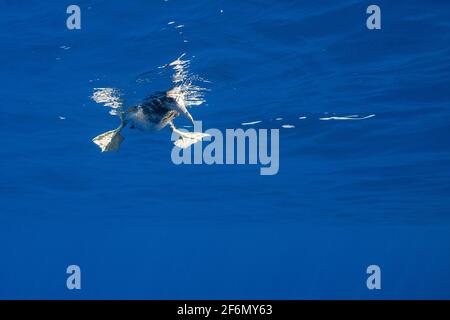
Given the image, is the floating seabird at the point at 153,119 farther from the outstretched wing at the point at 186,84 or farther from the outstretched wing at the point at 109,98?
the outstretched wing at the point at 109,98

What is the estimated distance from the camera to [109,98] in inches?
629

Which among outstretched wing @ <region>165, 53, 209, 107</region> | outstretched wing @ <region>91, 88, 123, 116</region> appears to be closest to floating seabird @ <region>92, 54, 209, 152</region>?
outstretched wing @ <region>165, 53, 209, 107</region>

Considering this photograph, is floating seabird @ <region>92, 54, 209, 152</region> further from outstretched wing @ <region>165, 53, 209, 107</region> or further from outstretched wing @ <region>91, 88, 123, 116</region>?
outstretched wing @ <region>91, 88, 123, 116</region>

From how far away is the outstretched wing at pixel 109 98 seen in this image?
15.2 metres

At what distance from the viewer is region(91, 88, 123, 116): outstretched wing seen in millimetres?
15211

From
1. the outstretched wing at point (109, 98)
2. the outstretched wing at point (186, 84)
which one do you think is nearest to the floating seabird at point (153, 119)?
the outstretched wing at point (186, 84)

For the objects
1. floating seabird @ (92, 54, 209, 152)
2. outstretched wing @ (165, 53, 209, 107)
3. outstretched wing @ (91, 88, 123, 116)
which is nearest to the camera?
floating seabird @ (92, 54, 209, 152)

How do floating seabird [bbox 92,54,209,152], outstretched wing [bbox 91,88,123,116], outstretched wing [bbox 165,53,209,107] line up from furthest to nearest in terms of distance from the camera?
outstretched wing [bbox 91,88,123,116]
outstretched wing [bbox 165,53,209,107]
floating seabird [bbox 92,54,209,152]

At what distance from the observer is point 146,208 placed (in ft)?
145

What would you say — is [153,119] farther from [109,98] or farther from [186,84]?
[109,98]

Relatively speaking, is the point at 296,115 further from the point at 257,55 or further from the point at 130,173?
the point at 130,173

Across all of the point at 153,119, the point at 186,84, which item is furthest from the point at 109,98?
the point at 153,119

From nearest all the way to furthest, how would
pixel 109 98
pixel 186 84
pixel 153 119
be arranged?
pixel 153 119 < pixel 186 84 < pixel 109 98

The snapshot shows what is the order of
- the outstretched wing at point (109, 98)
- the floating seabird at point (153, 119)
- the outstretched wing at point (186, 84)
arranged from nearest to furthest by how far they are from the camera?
the floating seabird at point (153, 119), the outstretched wing at point (186, 84), the outstretched wing at point (109, 98)
